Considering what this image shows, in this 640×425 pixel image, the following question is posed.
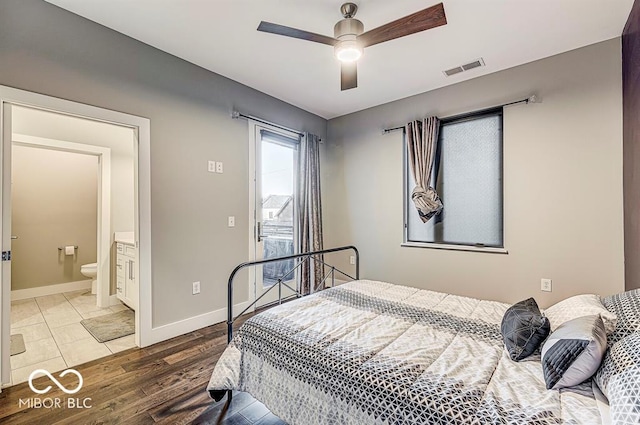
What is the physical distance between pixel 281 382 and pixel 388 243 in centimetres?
277

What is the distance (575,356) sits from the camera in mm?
1095

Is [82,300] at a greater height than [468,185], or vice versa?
[468,185]

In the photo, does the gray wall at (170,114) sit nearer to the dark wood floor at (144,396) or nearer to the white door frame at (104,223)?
the dark wood floor at (144,396)

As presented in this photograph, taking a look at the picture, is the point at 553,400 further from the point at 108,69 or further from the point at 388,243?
the point at 108,69

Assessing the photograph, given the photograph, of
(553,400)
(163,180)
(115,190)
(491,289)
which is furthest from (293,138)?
(553,400)

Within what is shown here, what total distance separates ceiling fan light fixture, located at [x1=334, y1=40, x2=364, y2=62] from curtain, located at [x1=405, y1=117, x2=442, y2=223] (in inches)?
70.4

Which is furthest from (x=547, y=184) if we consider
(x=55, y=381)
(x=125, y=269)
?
(x=125, y=269)

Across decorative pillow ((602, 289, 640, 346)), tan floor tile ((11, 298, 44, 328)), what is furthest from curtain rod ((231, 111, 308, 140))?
decorative pillow ((602, 289, 640, 346))

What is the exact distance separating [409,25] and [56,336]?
4.04 m

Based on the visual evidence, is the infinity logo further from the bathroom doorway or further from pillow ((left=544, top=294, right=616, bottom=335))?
pillow ((left=544, top=294, right=616, bottom=335))

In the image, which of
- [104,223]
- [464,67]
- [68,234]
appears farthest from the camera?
[68,234]

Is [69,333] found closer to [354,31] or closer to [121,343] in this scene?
[121,343]

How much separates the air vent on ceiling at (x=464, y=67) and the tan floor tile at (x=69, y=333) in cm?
454

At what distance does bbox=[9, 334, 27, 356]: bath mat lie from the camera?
249 cm
